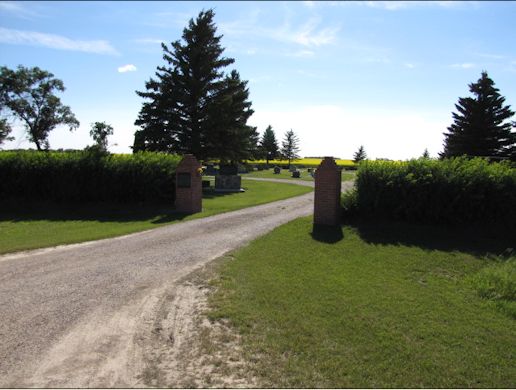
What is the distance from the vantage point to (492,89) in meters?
45.2

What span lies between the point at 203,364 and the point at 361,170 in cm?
1053

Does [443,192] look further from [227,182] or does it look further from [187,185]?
[227,182]

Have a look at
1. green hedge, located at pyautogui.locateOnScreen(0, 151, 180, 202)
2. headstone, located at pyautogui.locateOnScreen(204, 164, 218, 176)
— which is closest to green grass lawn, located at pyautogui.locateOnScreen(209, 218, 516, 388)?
green hedge, located at pyautogui.locateOnScreen(0, 151, 180, 202)

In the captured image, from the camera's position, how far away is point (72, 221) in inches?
629

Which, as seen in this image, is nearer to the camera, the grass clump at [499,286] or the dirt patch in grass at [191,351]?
the dirt patch in grass at [191,351]

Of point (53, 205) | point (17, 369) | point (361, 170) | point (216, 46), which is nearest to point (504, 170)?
point (361, 170)

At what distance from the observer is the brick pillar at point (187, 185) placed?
16500 millimetres

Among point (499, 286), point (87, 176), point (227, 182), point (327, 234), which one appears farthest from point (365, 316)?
point (227, 182)

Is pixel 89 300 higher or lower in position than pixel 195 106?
lower

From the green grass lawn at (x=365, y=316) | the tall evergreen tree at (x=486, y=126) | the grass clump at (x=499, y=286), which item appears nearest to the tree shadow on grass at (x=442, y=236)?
the green grass lawn at (x=365, y=316)

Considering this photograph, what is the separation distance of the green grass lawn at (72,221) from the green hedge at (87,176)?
27.0 inches

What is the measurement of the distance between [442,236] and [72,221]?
45.3 feet

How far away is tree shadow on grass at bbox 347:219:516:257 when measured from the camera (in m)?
11.0

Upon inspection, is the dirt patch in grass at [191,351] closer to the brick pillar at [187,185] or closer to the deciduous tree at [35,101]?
the brick pillar at [187,185]
